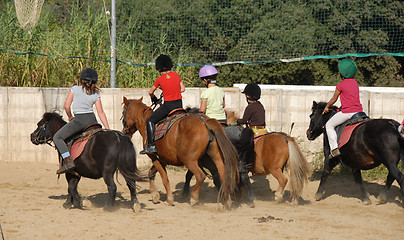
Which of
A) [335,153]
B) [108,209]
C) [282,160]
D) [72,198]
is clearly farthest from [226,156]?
[72,198]

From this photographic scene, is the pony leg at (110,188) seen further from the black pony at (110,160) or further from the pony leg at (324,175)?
the pony leg at (324,175)

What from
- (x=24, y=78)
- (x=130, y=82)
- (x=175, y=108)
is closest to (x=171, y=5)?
(x=130, y=82)

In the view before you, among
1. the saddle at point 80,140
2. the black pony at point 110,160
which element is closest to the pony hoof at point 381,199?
the black pony at point 110,160

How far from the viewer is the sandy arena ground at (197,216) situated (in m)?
7.15

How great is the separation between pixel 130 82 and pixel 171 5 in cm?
429

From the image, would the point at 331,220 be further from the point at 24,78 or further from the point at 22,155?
the point at 24,78

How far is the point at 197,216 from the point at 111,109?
5.36 meters

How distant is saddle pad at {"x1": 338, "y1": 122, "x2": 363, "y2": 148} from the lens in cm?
933

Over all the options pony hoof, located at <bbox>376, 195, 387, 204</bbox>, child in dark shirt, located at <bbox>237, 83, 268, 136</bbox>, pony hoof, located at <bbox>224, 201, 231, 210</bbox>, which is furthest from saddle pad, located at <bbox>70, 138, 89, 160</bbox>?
pony hoof, located at <bbox>376, 195, 387, 204</bbox>

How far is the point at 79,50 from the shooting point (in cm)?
1519

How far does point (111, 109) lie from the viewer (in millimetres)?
12938

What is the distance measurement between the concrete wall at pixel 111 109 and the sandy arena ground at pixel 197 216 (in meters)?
1.76

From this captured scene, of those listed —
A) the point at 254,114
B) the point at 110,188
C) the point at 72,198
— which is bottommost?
the point at 72,198

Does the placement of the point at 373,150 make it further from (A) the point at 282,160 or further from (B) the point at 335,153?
(A) the point at 282,160
